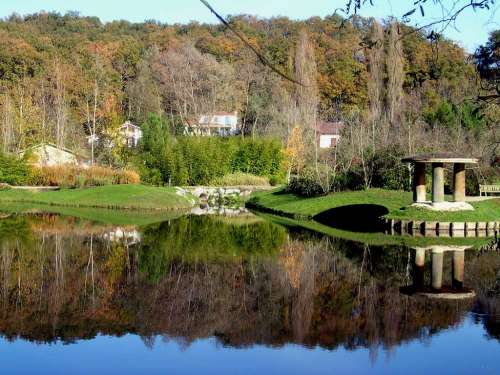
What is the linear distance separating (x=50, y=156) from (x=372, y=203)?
67.4 ft

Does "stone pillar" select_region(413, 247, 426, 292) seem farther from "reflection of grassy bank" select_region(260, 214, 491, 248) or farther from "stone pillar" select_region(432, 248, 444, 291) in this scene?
"reflection of grassy bank" select_region(260, 214, 491, 248)

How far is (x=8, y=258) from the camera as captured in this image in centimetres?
1588

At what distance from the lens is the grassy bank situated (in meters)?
30.5

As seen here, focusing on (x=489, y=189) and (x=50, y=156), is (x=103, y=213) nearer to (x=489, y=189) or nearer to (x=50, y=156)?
(x=50, y=156)

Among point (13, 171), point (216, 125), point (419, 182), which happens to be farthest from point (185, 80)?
point (419, 182)

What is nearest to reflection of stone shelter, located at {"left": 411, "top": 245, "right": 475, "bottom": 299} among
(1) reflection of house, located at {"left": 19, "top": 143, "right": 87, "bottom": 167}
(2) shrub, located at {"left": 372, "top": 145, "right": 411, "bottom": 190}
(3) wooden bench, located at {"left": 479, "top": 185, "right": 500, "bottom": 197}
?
(2) shrub, located at {"left": 372, "top": 145, "right": 411, "bottom": 190}

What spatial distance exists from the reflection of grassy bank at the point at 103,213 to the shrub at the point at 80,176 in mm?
3002

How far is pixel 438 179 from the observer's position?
2128cm

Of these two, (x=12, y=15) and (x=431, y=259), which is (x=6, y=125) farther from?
(x=12, y=15)

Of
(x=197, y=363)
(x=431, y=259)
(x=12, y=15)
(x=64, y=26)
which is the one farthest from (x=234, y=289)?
(x=12, y=15)

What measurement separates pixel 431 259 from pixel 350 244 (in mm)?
3249

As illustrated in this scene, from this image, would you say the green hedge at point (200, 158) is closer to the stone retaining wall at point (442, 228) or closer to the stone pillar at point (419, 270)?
the stone retaining wall at point (442, 228)

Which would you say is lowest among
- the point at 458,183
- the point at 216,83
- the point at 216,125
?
the point at 458,183

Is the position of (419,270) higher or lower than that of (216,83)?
lower
